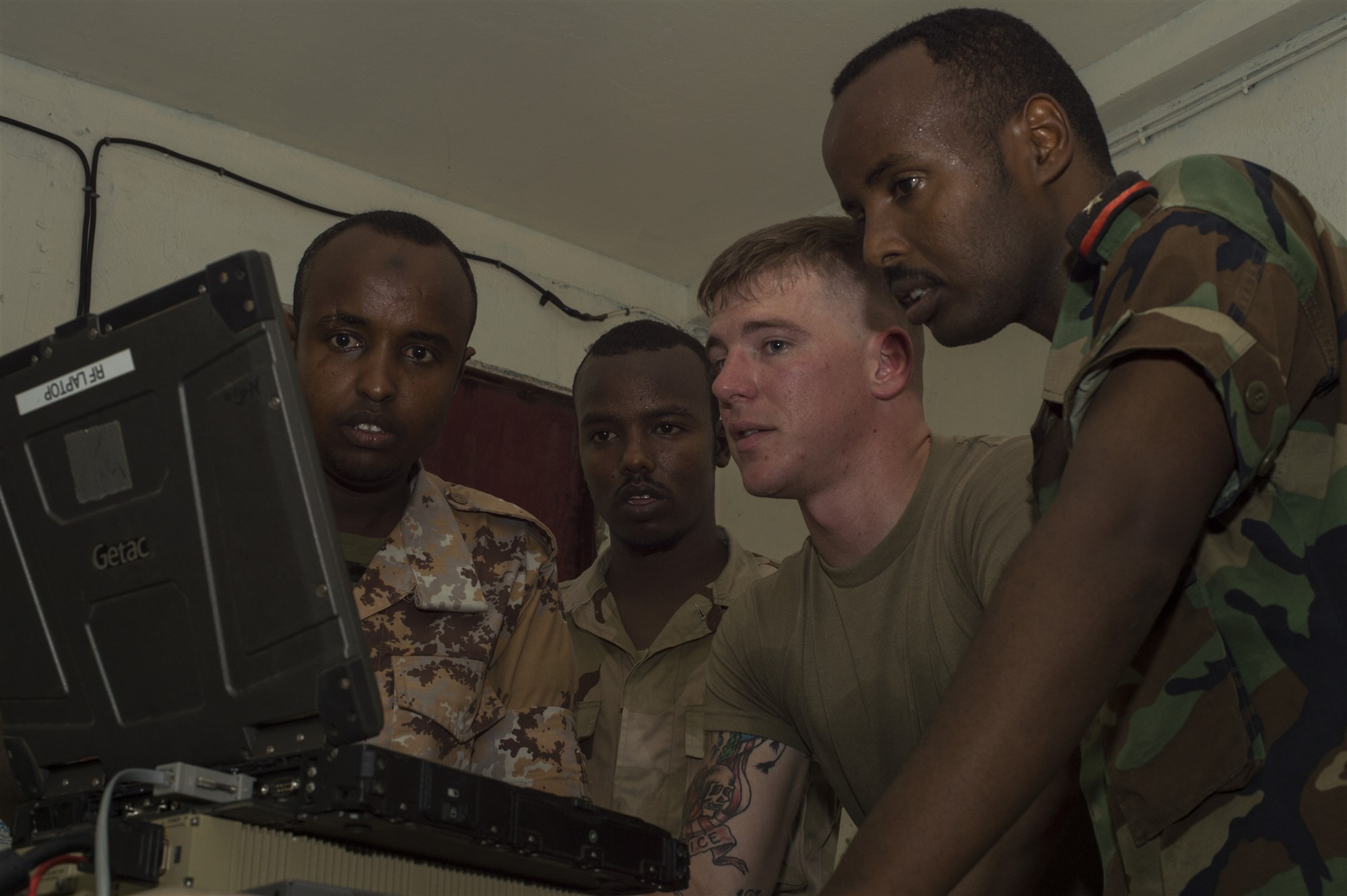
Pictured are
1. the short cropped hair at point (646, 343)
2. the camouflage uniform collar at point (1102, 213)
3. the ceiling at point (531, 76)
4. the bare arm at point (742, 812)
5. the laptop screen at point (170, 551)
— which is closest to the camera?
the laptop screen at point (170, 551)

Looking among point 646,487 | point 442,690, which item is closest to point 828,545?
point 442,690

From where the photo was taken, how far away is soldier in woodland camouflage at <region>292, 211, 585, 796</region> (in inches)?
73.4

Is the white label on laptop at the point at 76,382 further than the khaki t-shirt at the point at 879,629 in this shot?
No

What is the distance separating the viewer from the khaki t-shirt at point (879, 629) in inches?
62.6

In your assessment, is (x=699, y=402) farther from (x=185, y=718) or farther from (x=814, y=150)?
(x=185, y=718)

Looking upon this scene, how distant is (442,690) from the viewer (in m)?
1.87

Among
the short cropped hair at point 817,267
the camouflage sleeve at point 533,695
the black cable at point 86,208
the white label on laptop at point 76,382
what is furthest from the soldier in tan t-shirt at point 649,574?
the white label on laptop at point 76,382

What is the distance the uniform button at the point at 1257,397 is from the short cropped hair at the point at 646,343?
1987mm

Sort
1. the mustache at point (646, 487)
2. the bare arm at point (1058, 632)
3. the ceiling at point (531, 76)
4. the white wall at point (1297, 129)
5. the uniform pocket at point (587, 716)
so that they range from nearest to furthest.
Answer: the bare arm at point (1058, 632) < the uniform pocket at point (587, 716) < the mustache at point (646, 487) < the white wall at point (1297, 129) < the ceiling at point (531, 76)

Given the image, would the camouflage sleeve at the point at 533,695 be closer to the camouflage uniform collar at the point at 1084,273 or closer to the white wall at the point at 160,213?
the camouflage uniform collar at the point at 1084,273

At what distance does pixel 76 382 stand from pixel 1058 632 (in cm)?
80

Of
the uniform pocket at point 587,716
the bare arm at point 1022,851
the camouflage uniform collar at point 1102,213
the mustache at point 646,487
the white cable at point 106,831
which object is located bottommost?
the bare arm at point 1022,851

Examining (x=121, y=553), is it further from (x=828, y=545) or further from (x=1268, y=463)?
(x=828, y=545)

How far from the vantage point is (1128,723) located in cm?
106
